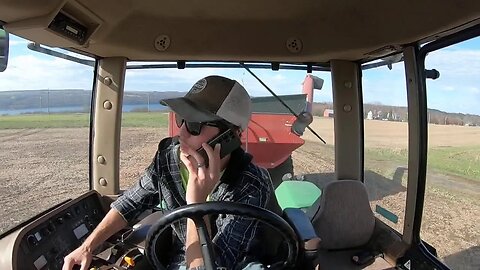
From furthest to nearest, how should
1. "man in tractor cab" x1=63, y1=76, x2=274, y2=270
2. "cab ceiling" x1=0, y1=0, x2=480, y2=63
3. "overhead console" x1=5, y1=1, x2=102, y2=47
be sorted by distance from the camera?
"cab ceiling" x1=0, y1=0, x2=480, y2=63 < "overhead console" x1=5, y1=1, x2=102, y2=47 < "man in tractor cab" x1=63, y1=76, x2=274, y2=270

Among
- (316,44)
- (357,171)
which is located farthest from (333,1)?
(357,171)

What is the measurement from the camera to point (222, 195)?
1.78 meters

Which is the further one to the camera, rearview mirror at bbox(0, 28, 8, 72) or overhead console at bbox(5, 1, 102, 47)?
overhead console at bbox(5, 1, 102, 47)

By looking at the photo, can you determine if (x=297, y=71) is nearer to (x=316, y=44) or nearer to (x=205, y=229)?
(x=316, y=44)

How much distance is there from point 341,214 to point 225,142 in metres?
1.50

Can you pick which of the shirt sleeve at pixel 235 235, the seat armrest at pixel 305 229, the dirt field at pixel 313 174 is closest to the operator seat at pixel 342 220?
the dirt field at pixel 313 174

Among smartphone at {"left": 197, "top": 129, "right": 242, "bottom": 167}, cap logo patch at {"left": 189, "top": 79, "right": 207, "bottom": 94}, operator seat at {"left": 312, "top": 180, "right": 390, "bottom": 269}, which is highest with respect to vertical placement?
cap logo patch at {"left": 189, "top": 79, "right": 207, "bottom": 94}

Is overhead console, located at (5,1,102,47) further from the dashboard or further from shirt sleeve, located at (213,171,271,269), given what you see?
shirt sleeve, located at (213,171,271,269)

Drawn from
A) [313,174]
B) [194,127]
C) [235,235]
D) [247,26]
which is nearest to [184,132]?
[194,127]

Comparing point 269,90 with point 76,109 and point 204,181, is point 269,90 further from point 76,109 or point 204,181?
point 204,181

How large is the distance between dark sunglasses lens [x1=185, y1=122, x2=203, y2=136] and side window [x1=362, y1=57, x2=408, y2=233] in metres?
1.45

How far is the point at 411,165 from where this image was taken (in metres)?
2.58

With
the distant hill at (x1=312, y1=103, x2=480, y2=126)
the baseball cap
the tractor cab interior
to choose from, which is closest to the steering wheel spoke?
the tractor cab interior

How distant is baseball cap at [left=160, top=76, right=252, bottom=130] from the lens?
5.40 feet
